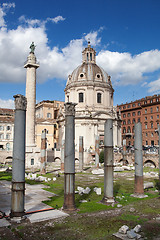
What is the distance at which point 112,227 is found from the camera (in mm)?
9406

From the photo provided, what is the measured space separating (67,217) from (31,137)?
26.9 meters

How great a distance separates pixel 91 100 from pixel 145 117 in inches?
768

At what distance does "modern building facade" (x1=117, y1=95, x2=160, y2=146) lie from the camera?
65.1 meters

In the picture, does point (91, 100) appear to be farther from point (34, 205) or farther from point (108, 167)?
point (34, 205)

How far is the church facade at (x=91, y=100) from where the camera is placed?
184ft

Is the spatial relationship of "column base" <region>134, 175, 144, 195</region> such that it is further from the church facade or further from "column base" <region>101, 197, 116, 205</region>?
the church facade

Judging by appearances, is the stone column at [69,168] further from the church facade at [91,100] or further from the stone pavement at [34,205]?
Result: the church facade at [91,100]

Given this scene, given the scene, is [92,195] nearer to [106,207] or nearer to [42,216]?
[106,207]

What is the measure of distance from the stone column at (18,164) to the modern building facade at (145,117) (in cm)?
5377

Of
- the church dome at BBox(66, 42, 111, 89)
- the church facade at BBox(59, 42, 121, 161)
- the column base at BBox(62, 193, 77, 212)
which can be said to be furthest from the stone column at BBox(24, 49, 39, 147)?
the column base at BBox(62, 193, 77, 212)

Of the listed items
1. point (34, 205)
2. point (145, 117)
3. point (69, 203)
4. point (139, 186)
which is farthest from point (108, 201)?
point (145, 117)

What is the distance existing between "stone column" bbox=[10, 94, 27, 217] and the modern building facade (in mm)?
53773

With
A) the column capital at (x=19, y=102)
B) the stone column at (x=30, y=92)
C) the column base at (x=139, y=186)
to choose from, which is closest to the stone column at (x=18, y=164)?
the column capital at (x=19, y=102)

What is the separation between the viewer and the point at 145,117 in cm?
6881
